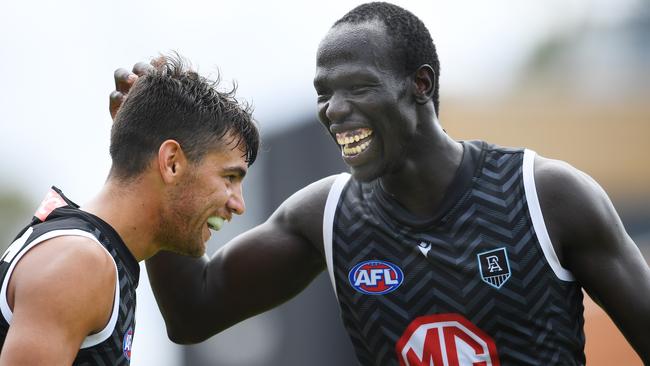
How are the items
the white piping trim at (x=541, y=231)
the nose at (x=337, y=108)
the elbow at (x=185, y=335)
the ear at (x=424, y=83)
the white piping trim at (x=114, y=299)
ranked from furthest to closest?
the elbow at (x=185, y=335) < the ear at (x=424, y=83) < the nose at (x=337, y=108) < the white piping trim at (x=541, y=231) < the white piping trim at (x=114, y=299)

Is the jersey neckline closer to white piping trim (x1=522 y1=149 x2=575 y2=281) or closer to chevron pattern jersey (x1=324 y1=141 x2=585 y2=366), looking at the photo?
chevron pattern jersey (x1=324 y1=141 x2=585 y2=366)

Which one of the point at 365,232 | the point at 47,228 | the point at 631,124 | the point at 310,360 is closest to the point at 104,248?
the point at 47,228

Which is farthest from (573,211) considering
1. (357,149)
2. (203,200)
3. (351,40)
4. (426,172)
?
(203,200)

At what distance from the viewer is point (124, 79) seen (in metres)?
5.09

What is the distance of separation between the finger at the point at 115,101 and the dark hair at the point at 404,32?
101cm

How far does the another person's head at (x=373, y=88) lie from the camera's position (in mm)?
5176

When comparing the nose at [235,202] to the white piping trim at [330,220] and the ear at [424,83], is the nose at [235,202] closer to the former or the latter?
the white piping trim at [330,220]

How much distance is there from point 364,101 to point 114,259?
4.50ft

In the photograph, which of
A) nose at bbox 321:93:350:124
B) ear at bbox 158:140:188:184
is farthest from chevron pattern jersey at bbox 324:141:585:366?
ear at bbox 158:140:188:184

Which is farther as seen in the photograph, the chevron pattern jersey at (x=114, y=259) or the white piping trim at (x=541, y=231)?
the white piping trim at (x=541, y=231)

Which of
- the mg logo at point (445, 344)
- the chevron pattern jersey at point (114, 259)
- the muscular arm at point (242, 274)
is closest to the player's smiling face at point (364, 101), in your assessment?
the muscular arm at point (242, 274)

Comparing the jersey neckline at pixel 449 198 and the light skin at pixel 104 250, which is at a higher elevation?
the light skin at pixel 104 250

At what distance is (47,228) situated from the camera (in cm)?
417

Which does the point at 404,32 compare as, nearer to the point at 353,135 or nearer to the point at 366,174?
the point at 353,135
